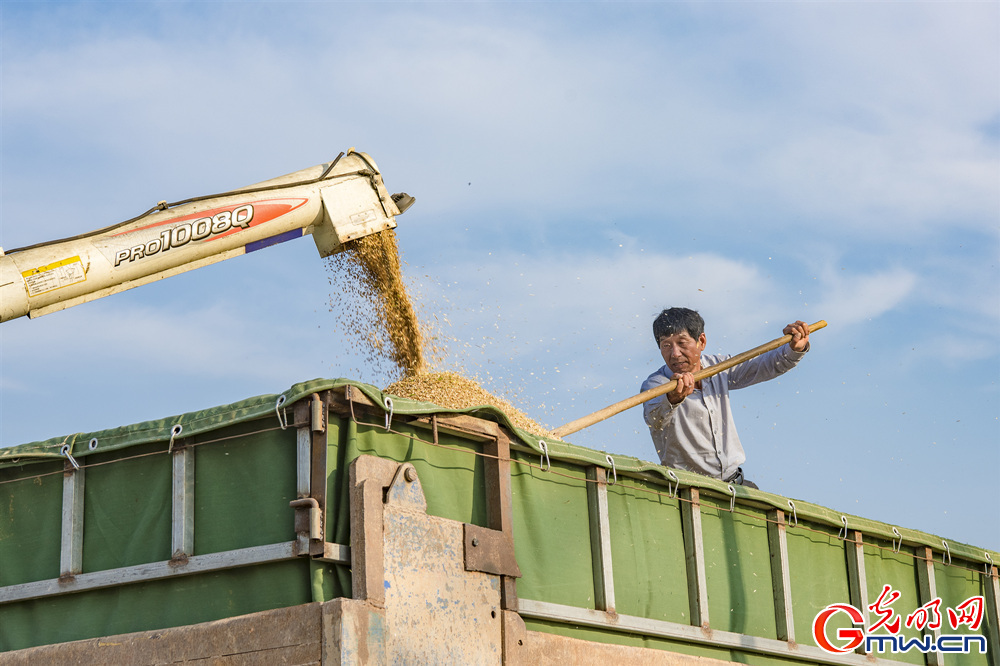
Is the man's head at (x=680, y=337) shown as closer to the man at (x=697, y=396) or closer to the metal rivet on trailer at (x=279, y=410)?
the man at (x=697, y=396)

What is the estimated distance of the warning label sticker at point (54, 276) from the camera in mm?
5258

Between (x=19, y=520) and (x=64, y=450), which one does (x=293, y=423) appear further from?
(x=19, y=520)

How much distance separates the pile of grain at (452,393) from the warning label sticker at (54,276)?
1.78 m

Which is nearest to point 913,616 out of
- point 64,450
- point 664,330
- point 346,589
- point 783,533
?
point 783,533

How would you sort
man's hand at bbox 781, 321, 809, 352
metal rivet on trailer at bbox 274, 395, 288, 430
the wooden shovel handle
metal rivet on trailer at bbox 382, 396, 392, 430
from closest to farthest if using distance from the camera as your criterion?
metal rivet on trailer at bbox 274, 395, 288, 430
metal rivet on trailer at bbox 382, 396, 392, 430
the wooden shovel handle
man's hand at bbox 781, 321, 809, 352

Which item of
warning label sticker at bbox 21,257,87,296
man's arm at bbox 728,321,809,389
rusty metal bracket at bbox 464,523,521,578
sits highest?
man's arm at bbox 728,321,809,389

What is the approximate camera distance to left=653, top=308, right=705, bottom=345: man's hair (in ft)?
27.5

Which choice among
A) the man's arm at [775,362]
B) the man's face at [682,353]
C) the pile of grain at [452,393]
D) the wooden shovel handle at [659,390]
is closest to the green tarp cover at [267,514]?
the pile of grain at [452,393]

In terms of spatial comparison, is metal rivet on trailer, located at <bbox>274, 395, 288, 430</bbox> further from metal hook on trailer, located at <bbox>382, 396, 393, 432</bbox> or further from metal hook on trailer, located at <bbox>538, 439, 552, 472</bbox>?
metal hook on trailer, located at <bbox>538, 439, 552, 472</bbox>

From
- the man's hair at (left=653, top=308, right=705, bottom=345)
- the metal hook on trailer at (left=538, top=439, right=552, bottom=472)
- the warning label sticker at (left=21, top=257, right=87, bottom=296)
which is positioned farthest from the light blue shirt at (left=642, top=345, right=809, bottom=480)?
the warning label sticker at (left=21, top=257, right=87, bottom=296)

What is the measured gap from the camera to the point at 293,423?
14.2 ft

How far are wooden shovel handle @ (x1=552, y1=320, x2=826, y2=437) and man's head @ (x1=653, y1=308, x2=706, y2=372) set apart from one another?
15 centimetres

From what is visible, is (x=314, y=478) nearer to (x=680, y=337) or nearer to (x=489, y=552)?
(x=489, y=552)

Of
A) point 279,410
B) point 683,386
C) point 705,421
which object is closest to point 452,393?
point 279,410
